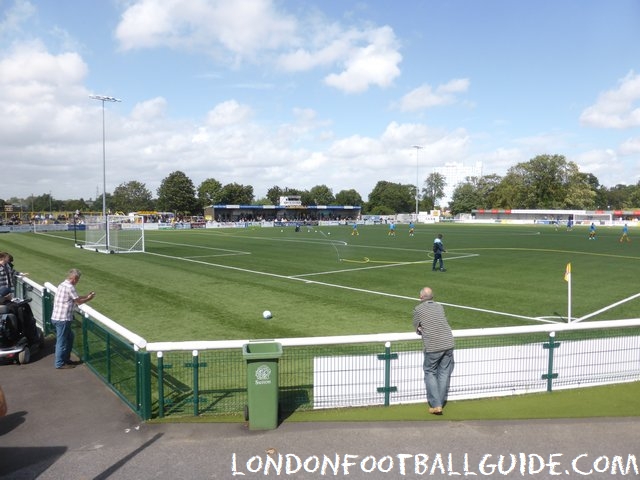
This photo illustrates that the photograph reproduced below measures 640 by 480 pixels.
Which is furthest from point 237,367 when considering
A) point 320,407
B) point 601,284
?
point 601,284

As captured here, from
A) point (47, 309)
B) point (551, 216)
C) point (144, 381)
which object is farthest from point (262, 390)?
point (551, 216)

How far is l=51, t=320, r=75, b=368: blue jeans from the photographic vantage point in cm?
884

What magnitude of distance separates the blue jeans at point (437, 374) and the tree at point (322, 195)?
6337 inches

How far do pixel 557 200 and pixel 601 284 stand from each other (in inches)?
4251

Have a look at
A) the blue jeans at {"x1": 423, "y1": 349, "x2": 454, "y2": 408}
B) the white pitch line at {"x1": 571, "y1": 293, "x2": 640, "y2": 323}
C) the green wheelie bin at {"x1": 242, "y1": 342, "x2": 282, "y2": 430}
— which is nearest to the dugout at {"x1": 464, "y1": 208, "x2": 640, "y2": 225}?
the white pitch line at {"x1": 571, "y1": 293, "x2": 640, "y2": 323}

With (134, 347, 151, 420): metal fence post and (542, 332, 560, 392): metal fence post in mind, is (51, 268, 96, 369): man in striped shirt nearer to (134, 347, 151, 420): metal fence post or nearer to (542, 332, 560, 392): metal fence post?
(134, 347, 151, 420): metal fence post

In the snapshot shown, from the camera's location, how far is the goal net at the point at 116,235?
35.4 meters

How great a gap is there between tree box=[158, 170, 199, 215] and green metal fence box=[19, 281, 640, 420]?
117m

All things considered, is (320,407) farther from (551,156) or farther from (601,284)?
(551,156)

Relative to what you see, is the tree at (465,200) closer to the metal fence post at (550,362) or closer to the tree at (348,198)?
the tree at (348,198)

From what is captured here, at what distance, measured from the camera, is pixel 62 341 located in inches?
350

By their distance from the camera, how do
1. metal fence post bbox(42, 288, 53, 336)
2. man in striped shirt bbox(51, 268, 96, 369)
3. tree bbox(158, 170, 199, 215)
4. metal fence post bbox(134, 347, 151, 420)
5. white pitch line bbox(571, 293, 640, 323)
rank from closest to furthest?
metal fence post bbox(134, 347, 151, 420) < man in striped shirt bbox(51, 268, 96, 369) < metal fence post bbox(42, 288, 53, 336) < white pitch line bbox(571, 293, 640, 323) < tree bbox(158, 170, 199, 215)

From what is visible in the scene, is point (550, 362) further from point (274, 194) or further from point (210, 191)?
point (274, 194)

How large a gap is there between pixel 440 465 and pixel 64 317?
6.88 m
